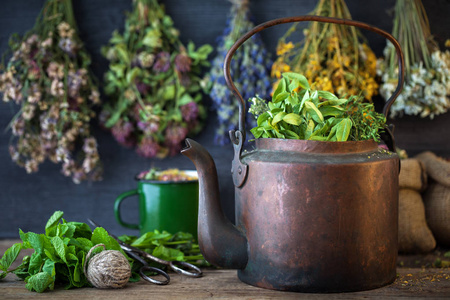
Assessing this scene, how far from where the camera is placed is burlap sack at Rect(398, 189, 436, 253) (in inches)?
54.7

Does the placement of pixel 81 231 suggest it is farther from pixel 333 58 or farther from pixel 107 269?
pixel 333 58

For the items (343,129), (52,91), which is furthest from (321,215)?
(52,91)

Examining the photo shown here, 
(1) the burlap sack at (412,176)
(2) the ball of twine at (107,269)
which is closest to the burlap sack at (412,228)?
(1) the burlap sack at (412,176)

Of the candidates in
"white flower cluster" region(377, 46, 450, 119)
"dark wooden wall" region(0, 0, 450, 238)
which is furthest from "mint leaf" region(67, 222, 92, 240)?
"white flower cluster" region(377, 46, 450, 119)

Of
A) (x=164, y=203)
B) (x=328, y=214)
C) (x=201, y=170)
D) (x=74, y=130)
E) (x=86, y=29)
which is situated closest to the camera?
(x=328, y=214)

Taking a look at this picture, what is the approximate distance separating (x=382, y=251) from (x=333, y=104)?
0.95 ft

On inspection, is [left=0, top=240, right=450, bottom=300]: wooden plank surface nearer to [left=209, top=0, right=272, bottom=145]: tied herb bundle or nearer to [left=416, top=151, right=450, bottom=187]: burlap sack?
[left=416, top=151, right=450, bottom=187]: burlap sack

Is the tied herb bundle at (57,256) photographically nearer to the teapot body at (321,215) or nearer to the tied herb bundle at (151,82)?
the teapot body at (321,215)

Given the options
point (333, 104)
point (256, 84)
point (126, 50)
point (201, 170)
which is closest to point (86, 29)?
point (126, 50)

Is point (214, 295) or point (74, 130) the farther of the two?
point (74, 130)

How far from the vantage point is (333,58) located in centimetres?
154

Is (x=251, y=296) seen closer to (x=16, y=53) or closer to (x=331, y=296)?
(x=331, y=296)

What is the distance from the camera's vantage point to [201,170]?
1.03 m

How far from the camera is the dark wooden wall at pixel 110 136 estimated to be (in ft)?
5.53
